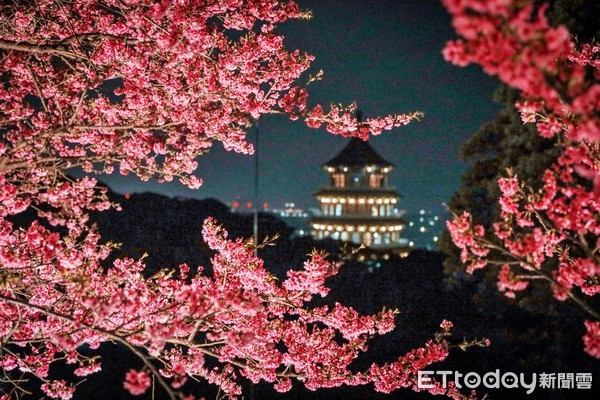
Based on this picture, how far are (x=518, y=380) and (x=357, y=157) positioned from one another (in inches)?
1113

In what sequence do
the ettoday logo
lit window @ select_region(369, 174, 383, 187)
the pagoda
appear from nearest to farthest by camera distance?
the ettoday logo → the pagoda → lit window @ select_region(369, 174, 383, 187)

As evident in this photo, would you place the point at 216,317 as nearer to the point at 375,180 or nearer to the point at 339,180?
the point at 339,180

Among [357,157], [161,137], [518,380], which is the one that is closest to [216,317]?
[161,137]

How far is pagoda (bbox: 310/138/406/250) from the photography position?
128 feet

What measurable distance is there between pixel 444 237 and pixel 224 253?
1032cm

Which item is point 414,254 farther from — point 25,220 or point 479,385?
point 25,220

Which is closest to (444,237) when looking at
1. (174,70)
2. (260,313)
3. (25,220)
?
(260,313)

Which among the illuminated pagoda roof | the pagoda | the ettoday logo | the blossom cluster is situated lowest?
the ettoday logo

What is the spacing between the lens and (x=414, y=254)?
2583cm

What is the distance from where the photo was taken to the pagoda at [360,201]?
3900cm

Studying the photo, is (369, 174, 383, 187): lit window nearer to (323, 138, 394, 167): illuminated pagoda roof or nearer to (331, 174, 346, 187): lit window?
(323, 138, 394, 167): illuminated pagoda roof

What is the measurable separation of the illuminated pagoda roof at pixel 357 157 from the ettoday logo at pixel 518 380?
27.3 meters

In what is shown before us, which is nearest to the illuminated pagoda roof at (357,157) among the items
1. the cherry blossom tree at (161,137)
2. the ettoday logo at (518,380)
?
the ettoday logo at (518,380)

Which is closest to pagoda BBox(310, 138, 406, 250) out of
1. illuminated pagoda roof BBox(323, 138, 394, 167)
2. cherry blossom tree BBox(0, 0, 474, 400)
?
illuminated pagoda roof BBox(323, 138, 394, 167)
